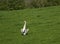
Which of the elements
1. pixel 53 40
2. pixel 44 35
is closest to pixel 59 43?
pixel 53 40

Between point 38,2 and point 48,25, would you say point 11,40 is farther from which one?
point 38,2

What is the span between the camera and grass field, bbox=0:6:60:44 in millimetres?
8828

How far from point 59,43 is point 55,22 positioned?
88.3 inches

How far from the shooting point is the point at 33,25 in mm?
10344

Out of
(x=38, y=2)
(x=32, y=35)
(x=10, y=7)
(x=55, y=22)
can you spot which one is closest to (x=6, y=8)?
(x=10, y=7)

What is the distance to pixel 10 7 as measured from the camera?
13.5 m

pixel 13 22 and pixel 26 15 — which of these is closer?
pixel 13 22

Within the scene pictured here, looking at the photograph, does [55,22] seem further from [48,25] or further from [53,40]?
[53,40]

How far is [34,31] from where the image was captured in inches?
379

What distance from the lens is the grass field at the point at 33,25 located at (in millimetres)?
8828

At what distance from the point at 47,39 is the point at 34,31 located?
98 cm

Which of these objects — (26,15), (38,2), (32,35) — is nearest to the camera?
(32,35)

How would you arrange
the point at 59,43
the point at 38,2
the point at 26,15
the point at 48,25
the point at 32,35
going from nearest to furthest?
the point at 59,43, the point at 32,35, the point at 48,25, the point at 26,15, the point at 38,2

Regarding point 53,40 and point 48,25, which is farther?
point 48,25
